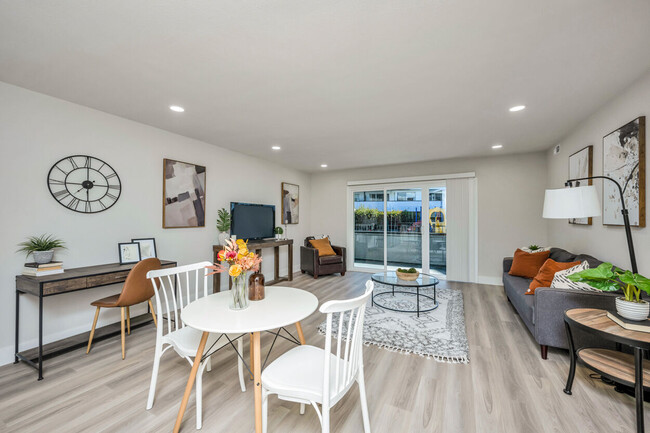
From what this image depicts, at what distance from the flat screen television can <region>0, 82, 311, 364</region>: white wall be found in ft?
2.06

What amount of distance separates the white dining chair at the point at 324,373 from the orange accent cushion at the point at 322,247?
4.13 m

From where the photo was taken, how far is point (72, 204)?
2748 millimetres

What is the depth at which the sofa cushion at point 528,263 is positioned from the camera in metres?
3.60

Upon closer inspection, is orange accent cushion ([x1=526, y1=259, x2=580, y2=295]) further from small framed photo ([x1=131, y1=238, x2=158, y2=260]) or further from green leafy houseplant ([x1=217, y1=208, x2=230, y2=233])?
small framed photo ([x1=131, y1=238, x2=158, y2=260])

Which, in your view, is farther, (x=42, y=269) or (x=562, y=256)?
(x=562, y=256)

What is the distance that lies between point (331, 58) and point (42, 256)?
3.05 meters

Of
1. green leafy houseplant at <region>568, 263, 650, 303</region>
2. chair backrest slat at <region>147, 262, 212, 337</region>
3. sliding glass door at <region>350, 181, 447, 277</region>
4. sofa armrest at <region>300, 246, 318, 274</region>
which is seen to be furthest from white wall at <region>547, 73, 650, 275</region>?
sofa armrest at <region>300, 246, 318, 274</region>

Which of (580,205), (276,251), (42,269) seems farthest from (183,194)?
(580,205)

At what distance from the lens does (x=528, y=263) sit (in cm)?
366

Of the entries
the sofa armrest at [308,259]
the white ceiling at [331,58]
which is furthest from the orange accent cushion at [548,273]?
the sofa armrest at [308,259]

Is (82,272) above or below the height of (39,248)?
below

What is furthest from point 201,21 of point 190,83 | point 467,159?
point 467,159

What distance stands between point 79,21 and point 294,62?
130cm

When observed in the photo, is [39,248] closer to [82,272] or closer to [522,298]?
[82,272]
